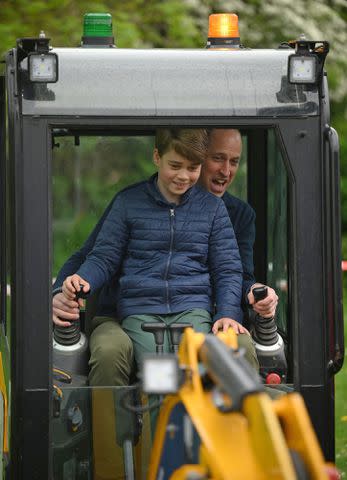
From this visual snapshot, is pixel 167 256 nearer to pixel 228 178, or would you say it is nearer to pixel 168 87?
pixel 168 87

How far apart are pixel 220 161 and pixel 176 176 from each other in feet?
1.94

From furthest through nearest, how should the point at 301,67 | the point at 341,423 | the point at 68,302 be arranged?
the point at 341,423 < the point at 68,302 < the point at 301,67

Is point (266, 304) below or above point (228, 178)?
below

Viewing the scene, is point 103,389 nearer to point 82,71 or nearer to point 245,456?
point 82,71

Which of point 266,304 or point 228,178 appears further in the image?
point 228,178

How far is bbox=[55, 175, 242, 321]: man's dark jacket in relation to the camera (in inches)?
205

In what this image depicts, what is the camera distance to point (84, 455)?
4992 millimetres

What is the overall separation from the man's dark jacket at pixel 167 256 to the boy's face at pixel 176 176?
34 mm

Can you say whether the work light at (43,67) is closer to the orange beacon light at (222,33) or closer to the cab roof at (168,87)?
the cab roof at (168,87)

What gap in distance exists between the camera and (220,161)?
5.87 meters

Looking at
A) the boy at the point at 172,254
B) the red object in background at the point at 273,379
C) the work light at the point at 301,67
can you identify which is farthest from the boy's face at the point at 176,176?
the red object in background at the point at 273,379

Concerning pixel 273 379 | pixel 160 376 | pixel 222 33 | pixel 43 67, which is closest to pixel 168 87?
pixel 43 67

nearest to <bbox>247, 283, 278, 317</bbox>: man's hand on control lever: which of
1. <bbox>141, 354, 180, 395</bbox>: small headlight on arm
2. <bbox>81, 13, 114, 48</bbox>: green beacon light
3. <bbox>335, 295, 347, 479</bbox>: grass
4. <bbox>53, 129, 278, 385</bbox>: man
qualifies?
<bbox>53, 129, 278, 385</bbox>: man

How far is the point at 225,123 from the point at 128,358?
3.15ft
